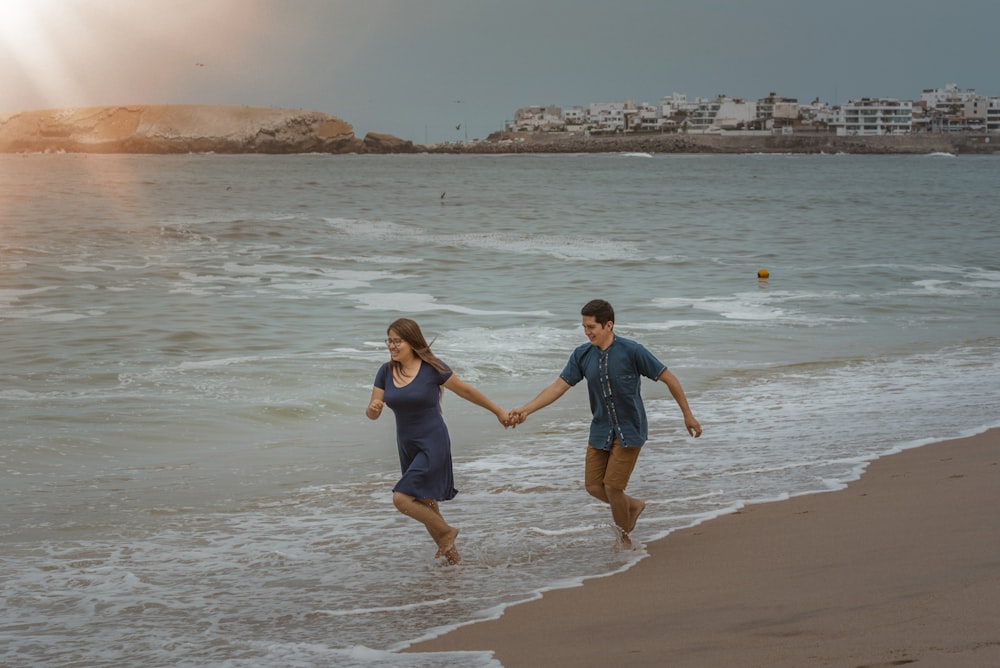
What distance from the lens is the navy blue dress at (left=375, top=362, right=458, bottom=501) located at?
6195 millimetres

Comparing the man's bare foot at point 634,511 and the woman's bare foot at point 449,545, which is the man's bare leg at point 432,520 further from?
the man's bare foot at point 634,511

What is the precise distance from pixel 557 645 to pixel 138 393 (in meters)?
8.70

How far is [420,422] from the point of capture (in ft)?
20.5

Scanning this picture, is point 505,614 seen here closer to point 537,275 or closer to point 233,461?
point 233,461

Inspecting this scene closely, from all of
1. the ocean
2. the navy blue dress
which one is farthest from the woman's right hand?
the ocean

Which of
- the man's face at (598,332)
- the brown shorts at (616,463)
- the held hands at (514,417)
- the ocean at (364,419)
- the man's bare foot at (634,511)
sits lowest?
the ocean at (364,419)

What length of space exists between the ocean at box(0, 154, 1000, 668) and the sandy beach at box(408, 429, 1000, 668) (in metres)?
0.29

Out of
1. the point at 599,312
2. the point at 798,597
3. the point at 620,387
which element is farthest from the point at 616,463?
the point at 798,597

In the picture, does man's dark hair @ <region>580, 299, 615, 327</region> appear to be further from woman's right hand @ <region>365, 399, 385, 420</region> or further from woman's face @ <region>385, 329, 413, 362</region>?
woman's right hand @ <region>365, 399, 385, 420</region>

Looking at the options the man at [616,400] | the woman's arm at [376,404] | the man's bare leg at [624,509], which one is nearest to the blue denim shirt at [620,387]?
the man at [616,400]

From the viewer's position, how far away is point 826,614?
187 inches

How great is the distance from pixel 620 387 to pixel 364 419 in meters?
5.37

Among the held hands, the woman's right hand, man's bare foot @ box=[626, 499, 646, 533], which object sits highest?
the woman's right hand

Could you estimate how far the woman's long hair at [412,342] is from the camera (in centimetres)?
612
